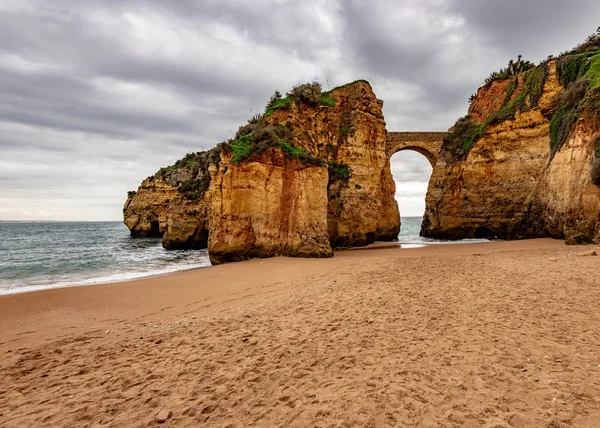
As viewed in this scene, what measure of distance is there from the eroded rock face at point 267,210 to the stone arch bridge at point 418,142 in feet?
59.4

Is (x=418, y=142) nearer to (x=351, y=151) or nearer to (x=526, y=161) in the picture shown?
(x=526, y=161)

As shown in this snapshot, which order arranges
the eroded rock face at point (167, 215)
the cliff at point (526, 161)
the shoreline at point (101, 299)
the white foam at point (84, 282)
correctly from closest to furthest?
1. the shoreline at point (101, 299)
2. the white foam at point (84, 282)
3. the cliff at point (526, 161)
4. the eroded rock face at point (167, 215)

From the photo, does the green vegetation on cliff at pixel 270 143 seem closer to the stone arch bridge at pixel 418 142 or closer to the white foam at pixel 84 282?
the white foam at pixel 84 282

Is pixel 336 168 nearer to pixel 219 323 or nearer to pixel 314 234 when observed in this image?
pixel 314 234

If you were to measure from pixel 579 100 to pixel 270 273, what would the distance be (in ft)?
59.6

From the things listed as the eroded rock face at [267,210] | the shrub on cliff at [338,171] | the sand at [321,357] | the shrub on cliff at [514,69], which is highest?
the shrub on cliff at [514,69]

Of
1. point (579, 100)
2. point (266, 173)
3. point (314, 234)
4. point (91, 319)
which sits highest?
point (579, 100)

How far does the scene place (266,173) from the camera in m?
13.2

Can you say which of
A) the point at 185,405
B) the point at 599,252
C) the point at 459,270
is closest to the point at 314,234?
the point at 459,270

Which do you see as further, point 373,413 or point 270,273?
point 270,273

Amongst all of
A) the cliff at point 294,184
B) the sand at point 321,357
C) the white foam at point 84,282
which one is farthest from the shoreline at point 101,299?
the cliff at point 294,184

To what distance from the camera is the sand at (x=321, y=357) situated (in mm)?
2717

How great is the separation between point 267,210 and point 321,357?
9.89m

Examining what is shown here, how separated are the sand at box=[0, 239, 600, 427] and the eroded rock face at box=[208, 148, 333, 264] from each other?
5.78 meters
